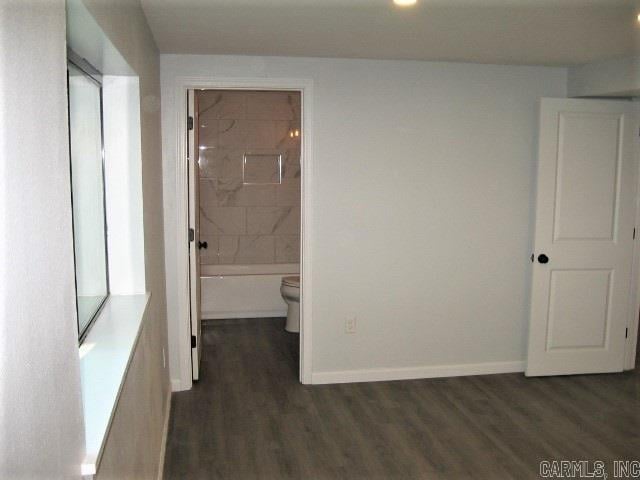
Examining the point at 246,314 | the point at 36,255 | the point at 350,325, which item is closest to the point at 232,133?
the point at 246,314

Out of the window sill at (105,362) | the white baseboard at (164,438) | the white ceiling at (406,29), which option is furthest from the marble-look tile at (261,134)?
the window sill at (105,362)

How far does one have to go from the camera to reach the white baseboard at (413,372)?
4.24 meters

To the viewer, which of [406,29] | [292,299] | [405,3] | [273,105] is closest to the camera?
[405,3]

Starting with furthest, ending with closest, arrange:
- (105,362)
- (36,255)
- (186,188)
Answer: (186,188)
(105,362)
(36,255)

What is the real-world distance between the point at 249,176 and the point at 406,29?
342 cm

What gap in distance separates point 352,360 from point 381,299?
0.47 m

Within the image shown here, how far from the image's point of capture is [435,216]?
14.0 ft

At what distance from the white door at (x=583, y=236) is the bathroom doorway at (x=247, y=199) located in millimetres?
2651

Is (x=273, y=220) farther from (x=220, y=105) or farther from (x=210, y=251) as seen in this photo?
(x=220, y=105)

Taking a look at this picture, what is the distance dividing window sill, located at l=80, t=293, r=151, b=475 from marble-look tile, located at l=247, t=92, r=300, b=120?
13.1ft

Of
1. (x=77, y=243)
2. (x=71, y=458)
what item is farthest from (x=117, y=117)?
(x=71, y=458)

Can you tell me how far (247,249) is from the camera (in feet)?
21.1

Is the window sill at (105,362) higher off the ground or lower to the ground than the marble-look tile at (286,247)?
higher

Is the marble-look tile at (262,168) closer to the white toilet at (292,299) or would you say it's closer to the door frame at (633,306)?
the white toilet at (292,299)
